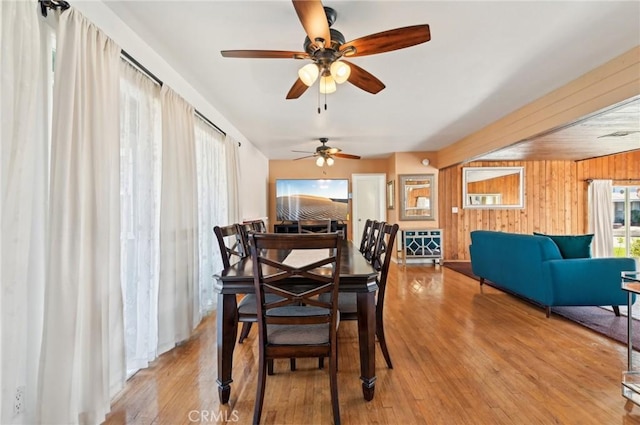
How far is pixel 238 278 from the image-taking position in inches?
64.5

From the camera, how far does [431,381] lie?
1938mm

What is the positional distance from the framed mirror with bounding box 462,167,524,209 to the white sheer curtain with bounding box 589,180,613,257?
156cm

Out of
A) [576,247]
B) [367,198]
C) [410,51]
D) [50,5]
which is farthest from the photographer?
[367,198]

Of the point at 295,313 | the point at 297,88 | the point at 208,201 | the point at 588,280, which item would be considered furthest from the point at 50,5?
the point at 588,280

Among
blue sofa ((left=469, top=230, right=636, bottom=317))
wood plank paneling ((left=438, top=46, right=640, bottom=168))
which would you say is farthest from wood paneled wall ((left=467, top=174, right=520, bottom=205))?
blue sofa ((left=469, top=230, right=636, bottom=317))

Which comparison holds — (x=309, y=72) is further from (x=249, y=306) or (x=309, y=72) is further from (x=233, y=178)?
(x=233, y=178)

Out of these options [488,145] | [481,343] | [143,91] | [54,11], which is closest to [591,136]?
[488,145]

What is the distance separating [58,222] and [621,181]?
30.5 feet

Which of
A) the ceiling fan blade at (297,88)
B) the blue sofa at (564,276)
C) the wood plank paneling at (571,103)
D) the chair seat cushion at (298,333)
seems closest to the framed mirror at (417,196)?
the wood plank paneling at (571,103)

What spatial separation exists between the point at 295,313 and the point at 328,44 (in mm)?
1635

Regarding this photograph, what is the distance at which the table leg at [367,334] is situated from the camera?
1.68 meters

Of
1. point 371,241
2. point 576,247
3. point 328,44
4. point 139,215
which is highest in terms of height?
point 328,44

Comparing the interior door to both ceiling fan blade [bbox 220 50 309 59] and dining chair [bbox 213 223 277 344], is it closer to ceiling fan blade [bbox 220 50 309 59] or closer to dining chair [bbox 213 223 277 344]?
dining chair [bbox 213 223 277 344]

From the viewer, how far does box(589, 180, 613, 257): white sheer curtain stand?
6.30 meters
